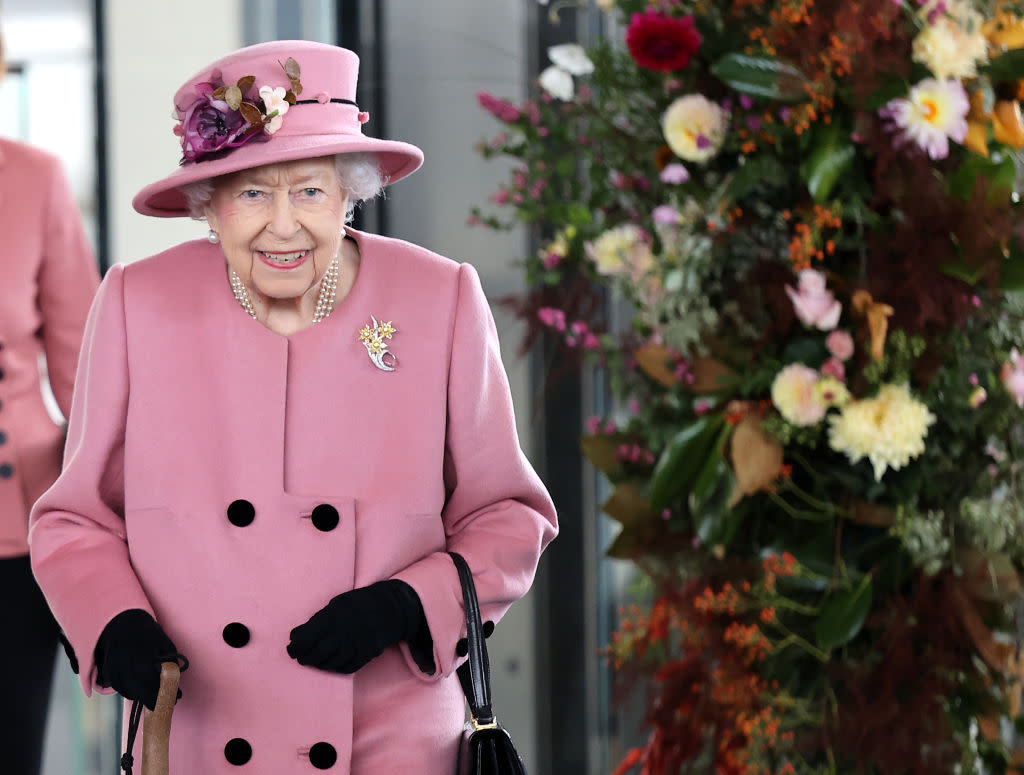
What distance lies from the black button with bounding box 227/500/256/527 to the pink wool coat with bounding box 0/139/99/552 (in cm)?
95

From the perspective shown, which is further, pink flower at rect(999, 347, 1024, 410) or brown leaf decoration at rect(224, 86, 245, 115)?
pink flower at rect(999, 347, 1024, 410)

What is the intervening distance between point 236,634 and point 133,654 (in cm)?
13

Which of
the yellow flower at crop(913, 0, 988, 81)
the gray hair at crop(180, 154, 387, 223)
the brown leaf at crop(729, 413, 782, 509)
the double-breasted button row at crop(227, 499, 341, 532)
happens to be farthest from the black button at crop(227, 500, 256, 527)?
the yellow flower at crop(913, 0, 988, 81)

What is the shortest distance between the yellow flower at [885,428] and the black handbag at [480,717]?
78 cm

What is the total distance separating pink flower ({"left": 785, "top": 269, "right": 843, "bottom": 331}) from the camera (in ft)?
6.81

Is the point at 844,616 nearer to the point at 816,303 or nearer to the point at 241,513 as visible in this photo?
the point at 816,303

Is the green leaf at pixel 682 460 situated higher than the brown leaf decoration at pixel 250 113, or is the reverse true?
the brown leaf decoration at pixel 250 113

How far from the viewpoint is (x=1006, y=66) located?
209cm

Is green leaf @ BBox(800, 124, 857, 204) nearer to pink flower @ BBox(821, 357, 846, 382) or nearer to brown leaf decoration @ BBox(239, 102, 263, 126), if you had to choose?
pink flower @ BBox(821, 357, 846, 382)

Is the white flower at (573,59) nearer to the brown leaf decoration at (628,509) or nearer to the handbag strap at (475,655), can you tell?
the brown leaf decoration at (628,509)

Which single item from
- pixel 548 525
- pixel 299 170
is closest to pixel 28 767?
pixel 548 525

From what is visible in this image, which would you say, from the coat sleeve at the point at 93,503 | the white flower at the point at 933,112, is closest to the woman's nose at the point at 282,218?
the coat sleeve at the point at 93,503

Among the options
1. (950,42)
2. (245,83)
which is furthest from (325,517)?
(950,42)

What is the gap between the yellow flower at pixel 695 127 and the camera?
221cm
